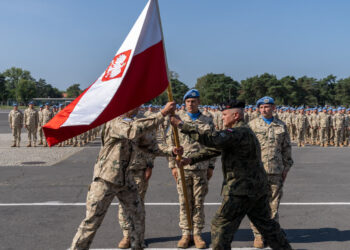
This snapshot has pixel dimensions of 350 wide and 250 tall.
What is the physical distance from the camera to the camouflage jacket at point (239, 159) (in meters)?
4.05

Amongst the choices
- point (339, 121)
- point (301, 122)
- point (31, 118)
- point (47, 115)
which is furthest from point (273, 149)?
point (339, 121)

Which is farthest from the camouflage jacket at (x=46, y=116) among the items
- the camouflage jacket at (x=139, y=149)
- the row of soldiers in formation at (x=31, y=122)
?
the camouflage jacket at (x=139, y=149)

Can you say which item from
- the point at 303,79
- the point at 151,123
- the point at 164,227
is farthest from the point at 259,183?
the point at 303,79

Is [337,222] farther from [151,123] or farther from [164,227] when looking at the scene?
[151,123]

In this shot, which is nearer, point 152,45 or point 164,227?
point 152,45

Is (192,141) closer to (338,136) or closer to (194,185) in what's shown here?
(194,185)

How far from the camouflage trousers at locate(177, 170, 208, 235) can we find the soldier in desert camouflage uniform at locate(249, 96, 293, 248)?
839 mm

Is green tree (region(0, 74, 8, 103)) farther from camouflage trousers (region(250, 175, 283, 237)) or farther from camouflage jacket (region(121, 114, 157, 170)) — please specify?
camouflage trousers (region(250, 175, 283, 237))

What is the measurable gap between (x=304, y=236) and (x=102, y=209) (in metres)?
3.31

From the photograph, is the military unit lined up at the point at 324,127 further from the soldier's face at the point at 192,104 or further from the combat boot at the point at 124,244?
the combat boot at the point at 124,244

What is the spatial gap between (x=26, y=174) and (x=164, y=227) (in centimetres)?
643

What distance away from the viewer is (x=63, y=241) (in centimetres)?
555

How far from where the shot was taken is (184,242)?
5.32 metres

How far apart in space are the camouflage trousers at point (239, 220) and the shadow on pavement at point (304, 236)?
1.44 meters
